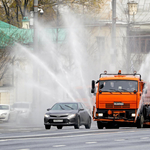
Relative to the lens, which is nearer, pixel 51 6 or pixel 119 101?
pixel 119 101

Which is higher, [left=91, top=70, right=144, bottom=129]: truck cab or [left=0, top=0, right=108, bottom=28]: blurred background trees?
[left=0, top=0, right=108, bottom=28]: blurred background trees

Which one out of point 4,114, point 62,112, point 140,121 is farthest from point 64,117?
point 4,114

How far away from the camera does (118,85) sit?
2255 cm

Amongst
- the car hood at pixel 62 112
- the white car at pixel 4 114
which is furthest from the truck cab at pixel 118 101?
the white car at pixel 4 114

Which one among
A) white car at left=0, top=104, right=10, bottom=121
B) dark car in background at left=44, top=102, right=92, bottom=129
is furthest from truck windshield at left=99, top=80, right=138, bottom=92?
white car at left=0, top=104, right=10, bottom=121

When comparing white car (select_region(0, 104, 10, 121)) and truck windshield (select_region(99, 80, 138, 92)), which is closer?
truck windshield (select_region(99, 80, 138, 92))

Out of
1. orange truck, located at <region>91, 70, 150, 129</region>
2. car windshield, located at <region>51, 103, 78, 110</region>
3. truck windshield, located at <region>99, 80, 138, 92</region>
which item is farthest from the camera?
car windshield, located at <region>51, 103, 78, 110</region>

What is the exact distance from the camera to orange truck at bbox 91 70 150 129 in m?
22.0

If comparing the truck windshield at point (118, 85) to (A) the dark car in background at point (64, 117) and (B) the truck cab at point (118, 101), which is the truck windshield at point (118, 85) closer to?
(B) the truck cab at point (118, 101)

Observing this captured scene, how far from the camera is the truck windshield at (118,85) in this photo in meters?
22.4

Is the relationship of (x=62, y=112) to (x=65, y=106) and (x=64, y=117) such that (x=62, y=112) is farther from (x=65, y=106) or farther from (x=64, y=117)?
(x=65, y=106)

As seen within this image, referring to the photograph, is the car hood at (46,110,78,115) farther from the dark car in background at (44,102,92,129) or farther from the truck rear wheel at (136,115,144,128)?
the truck rear wheel at (136,115,144,128)

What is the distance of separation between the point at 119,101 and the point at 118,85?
783 mm

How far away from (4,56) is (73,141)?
25479 mm
